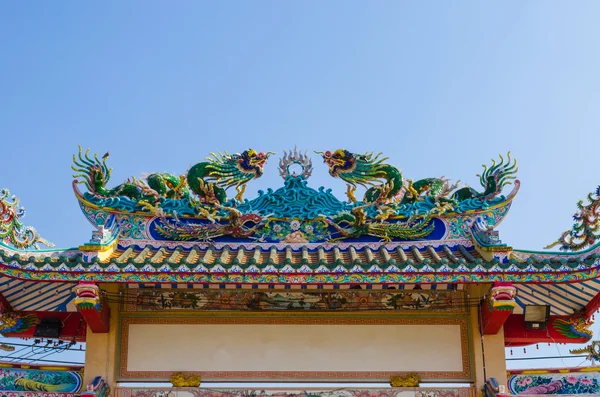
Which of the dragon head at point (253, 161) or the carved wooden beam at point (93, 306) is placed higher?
the dragon head at point (253, 161)

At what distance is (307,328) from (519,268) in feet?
9.19

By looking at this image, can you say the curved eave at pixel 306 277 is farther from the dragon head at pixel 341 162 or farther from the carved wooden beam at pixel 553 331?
the dragon head at pixel 341 162

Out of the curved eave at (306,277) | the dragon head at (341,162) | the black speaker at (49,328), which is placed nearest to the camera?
the curved eave at (306,277)

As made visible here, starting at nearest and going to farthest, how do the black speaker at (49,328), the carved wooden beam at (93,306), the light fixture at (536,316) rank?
the carved wooden beam at (93,306)
the light fixture at (536,316)
the black speaker at (49,328)

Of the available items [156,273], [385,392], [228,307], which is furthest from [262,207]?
[385,392]

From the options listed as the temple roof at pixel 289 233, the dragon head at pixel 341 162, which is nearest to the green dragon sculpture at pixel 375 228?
the temple roof at pixel 289 233

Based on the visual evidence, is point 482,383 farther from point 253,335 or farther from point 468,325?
point 253,335

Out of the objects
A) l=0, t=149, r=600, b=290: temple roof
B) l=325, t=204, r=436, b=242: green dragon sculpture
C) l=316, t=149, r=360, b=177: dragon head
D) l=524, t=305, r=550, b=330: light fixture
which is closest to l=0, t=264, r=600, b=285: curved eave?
l=0, t=149, r=600, b=290: temple roof

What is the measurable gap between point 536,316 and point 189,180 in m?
5.11

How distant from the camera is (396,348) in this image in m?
11.1

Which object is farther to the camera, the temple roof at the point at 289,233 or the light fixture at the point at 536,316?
the light fixture at the point at 536,316

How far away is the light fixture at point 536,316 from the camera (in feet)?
37.8

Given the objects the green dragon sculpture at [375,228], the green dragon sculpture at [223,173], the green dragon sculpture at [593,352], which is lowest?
the green dragon sculpture at [593,352]

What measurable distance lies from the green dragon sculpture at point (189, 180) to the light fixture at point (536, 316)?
Answer: 4.20m
